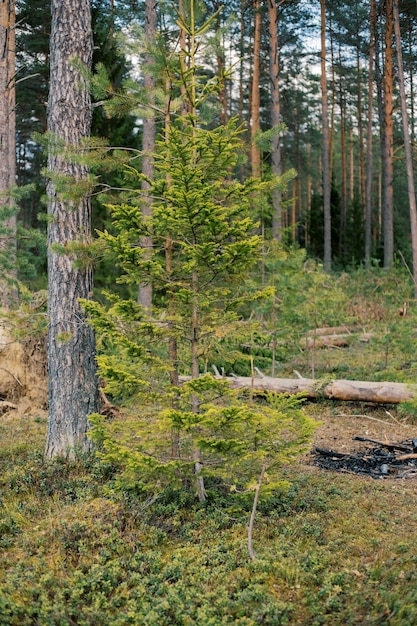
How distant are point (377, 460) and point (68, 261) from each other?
14.3 ft

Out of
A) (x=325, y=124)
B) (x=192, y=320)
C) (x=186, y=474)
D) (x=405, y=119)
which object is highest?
(x=325, y=124)

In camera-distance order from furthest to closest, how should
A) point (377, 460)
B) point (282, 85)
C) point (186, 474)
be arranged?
point (282, 85), point (377, 460), point (186, 474)

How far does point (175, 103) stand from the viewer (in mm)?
5723

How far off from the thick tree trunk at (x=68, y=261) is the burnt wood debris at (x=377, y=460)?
286 centimetres

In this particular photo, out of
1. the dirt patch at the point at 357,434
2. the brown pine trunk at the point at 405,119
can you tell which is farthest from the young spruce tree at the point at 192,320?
the brown pine trunk at the point at 405,119

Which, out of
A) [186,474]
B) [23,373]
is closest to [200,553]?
[186,474]

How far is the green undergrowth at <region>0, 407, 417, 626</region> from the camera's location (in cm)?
374

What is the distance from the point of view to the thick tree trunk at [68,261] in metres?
6.20

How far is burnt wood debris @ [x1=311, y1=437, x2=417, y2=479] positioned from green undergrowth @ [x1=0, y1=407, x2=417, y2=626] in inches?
27.4

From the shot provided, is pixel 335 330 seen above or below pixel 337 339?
above

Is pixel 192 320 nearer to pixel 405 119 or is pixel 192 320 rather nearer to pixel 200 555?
pixel 200 555

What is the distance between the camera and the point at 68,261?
627 cm

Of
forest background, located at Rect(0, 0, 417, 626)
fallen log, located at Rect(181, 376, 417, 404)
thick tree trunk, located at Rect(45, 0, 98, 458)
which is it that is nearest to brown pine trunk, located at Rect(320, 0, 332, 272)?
fallen log, located at Rect(181, 376, 417, 404)

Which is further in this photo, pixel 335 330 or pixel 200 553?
pixel 335 330
